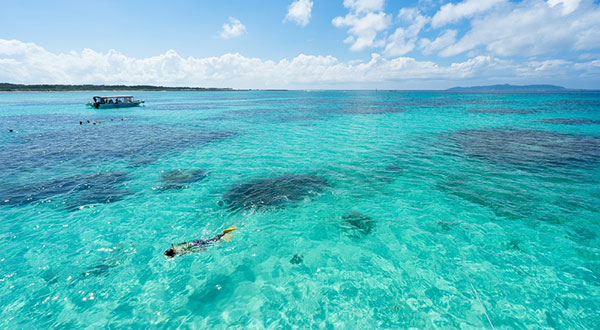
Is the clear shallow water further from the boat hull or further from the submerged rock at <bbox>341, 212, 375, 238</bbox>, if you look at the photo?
the boat hull

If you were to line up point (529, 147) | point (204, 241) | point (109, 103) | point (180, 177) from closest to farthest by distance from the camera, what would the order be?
point (204, 241) → point (180, 177) → point (529, 147) → point (109, 103)

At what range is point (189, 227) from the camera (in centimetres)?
1323

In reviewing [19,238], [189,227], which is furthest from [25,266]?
[189,227]

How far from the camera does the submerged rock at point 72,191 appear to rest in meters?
15.7

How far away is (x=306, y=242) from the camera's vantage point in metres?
12.1

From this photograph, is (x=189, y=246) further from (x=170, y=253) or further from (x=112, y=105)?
(x=112, y=105)

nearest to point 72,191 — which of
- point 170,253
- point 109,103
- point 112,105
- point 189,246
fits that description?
point 170,253

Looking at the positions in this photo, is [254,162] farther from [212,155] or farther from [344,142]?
[344,142]

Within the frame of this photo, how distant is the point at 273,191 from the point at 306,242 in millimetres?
6012

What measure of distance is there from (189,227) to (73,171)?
52.5ft

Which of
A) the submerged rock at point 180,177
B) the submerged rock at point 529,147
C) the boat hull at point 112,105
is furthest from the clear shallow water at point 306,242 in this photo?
the boat hull at point 112,105

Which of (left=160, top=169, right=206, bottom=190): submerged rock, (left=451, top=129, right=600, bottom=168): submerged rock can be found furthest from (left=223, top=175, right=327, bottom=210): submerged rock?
(left=451, top=129, right=600, bottom=168): submerged rock

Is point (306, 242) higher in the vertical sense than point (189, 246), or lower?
lower

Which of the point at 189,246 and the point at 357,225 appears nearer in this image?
the point at 189,246
